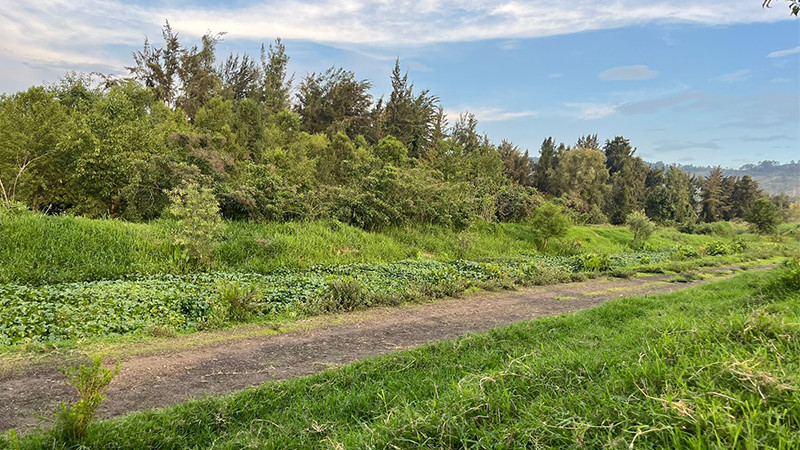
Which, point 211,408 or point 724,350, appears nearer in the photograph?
point 724,350

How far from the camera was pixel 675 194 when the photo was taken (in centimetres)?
4138

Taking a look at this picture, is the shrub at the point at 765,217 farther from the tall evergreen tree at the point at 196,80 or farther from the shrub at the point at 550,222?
the tall evergreen tree at the point at 196,80

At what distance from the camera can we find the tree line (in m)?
12.9

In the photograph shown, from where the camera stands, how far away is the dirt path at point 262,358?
3623mm

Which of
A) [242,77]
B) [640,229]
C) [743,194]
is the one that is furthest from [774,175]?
[242,77]

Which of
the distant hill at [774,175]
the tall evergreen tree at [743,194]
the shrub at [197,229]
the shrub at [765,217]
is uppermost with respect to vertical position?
the distant hill at [774,175]

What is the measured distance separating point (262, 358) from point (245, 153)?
49.9ft

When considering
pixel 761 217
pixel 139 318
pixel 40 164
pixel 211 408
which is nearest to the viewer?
pixel 211 408

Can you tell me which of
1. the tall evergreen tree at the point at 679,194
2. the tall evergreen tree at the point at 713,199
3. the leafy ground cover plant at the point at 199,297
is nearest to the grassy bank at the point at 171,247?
the leafy ground cover plant at the point at 199,297

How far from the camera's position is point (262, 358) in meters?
4.86

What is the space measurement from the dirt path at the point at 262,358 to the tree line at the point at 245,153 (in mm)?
5645

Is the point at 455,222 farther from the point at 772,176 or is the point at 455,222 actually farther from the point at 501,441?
the point at 772,176

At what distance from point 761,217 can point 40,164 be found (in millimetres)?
43596

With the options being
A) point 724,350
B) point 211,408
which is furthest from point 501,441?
point 211,408
